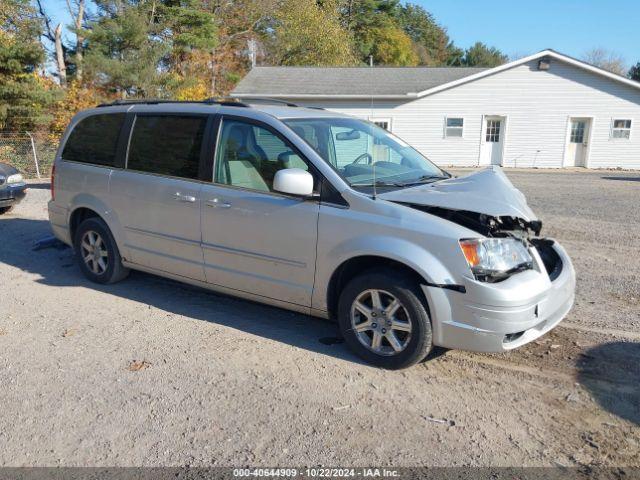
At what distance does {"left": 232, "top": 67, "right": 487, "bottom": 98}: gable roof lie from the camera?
24891 millimetres

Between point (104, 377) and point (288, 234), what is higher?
point (288, 234)

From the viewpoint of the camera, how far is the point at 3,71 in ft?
71.7

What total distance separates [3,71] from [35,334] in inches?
830

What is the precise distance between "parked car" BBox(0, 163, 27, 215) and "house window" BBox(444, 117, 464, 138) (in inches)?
741

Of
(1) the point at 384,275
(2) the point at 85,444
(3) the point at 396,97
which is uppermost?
(3) the point at 396,97

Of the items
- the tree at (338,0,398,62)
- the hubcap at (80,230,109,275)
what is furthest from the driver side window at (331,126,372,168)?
the tree at (338,0,398,62)

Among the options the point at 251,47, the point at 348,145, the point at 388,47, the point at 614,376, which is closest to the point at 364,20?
the point at 388,47

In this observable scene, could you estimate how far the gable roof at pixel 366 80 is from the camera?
23797 mm

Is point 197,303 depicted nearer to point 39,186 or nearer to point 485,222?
point 485,222

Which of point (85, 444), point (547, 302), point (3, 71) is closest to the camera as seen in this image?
point (85, 444)

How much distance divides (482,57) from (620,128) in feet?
164

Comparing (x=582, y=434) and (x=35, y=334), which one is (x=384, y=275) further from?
(x=35, y=334)

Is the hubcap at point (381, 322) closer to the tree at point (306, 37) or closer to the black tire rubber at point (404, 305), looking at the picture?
the black tire rubber at point (404, 305)

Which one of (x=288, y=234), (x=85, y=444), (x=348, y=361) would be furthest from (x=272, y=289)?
(x=85, y=444)
